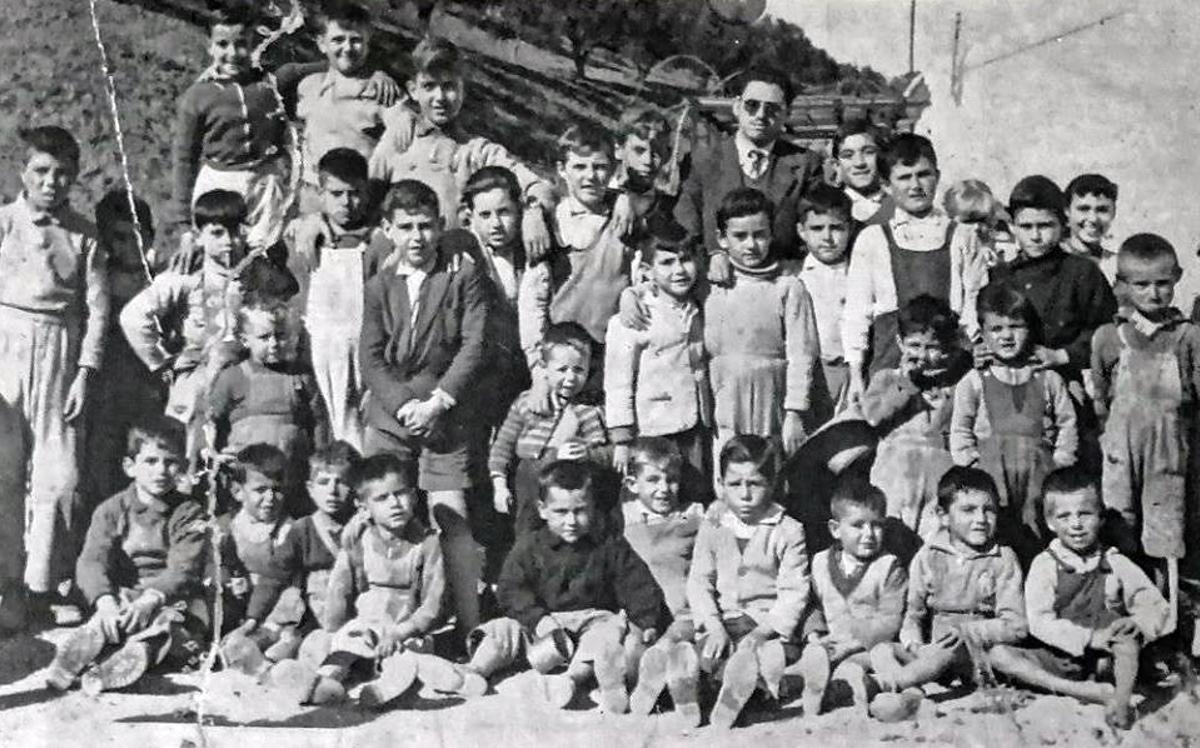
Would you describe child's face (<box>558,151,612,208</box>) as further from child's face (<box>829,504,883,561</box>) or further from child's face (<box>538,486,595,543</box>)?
child's face (<box>829,504,883,561</box>)

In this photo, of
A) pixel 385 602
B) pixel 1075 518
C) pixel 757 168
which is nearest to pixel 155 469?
pixel 385 602

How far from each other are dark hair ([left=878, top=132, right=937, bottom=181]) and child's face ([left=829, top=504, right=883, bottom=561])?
103cm

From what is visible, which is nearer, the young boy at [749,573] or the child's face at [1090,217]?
the young boy at [749,573]

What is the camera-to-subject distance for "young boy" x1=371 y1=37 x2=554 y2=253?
18.6 ft

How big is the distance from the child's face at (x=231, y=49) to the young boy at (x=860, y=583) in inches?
88.9

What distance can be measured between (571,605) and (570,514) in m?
0.27

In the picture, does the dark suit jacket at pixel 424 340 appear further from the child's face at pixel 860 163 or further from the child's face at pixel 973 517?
the child's face at pixel 973 517

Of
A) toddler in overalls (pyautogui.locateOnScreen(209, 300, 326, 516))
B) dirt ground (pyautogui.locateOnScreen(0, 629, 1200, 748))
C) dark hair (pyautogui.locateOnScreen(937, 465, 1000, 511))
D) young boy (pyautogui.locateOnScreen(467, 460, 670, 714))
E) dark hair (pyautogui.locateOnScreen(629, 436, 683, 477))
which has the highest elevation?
toddler in overalls (pyautogui.locateOnScreen(209, 300, 326, 516))

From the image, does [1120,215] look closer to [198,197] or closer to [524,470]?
[524,470]

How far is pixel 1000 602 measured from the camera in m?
5.48

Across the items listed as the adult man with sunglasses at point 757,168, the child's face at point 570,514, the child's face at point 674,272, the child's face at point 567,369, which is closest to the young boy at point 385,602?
the child's face at point 570,514

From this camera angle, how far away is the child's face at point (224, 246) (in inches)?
223

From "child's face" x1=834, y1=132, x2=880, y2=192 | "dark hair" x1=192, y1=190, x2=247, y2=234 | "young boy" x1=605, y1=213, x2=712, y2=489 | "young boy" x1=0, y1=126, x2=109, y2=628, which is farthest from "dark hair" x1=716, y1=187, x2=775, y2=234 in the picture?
"young boy" x1=0, y1=126, x2=109, y2=628

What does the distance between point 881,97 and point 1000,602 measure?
1.60m
